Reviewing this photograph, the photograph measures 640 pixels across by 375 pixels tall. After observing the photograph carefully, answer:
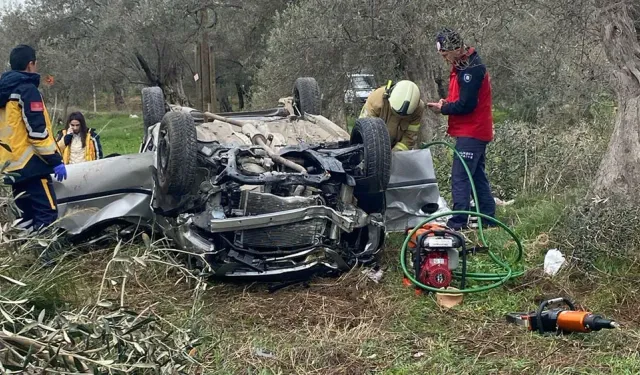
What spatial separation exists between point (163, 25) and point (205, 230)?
11817 mm

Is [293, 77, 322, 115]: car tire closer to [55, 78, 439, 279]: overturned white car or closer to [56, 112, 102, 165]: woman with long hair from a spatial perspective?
[55, 78, 439, 279]: overturned white car

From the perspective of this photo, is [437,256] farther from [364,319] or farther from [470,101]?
[470,101]

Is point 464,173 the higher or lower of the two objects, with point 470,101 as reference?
lower

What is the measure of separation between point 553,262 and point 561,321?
1.07 m

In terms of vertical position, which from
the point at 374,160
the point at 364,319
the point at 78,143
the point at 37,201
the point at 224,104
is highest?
the point at 374,160

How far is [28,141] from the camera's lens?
5.40 metres

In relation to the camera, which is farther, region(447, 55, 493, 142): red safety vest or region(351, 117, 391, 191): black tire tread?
region(447, 55, 493, 142): red safety vest

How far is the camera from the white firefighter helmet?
588cm

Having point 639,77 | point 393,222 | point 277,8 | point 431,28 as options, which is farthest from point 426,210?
point 277,8

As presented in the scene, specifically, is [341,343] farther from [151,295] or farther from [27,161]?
[27,161]

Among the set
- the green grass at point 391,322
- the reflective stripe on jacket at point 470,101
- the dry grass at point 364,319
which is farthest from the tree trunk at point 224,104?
the dry grass at point 364,319

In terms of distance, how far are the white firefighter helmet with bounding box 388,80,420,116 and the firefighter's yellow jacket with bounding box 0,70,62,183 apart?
2684 millimetres

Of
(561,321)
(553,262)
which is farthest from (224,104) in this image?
(561,321)

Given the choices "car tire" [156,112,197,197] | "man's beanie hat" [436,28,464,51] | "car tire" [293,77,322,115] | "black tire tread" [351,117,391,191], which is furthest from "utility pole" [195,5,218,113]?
"black tire tread" [351,117,391,191]
